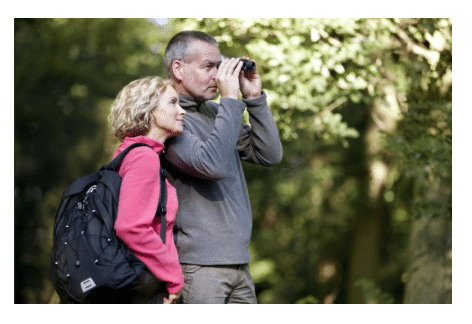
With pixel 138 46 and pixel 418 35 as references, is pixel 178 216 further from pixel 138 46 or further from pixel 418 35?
pixel 138 46

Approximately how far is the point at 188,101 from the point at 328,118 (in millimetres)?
3106

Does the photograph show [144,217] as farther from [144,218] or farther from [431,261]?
[431,261]

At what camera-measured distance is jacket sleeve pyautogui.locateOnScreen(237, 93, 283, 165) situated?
10.4 feet

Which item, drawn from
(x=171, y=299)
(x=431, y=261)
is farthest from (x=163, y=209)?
(x=431, y=261)

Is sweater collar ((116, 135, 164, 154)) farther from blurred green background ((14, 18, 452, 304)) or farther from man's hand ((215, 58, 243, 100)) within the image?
blurred green background ((14, 18, 452, 304))

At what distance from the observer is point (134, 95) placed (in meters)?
2.84

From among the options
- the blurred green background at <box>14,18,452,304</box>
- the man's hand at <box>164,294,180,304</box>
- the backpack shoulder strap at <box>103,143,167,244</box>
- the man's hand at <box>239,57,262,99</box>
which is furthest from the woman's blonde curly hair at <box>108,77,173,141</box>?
the blurred green background at <box>14,18,452,304</box>

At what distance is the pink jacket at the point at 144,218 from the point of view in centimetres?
253

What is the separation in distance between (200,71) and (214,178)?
0.63 m

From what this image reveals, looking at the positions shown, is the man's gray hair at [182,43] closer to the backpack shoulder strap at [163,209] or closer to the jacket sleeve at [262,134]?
the jacket sleeve at [262,134]

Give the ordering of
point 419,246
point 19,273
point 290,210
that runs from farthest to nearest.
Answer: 1. point 290,210
2. point 19,273
3. point 419,246

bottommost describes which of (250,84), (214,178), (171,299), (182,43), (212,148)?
(171,299)

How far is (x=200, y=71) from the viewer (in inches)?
122
